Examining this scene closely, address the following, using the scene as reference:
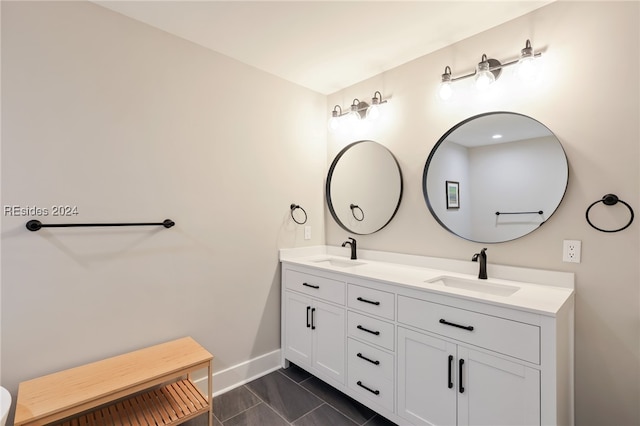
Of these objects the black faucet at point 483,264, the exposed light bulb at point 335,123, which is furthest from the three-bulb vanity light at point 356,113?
the black faucet at point 483,264

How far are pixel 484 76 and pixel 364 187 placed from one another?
1176 mm

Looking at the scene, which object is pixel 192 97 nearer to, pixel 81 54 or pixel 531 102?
pixel 81 54

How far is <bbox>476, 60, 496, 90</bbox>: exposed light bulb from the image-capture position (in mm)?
1822

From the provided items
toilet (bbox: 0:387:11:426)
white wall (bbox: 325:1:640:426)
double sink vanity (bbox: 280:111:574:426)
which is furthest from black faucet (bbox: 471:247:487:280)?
toilet (bbox: 0:387:11:426)

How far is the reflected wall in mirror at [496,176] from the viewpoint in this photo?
1.74 meters

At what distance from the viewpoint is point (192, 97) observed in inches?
82.2

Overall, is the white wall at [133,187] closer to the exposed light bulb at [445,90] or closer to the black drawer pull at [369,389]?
the black drawer pull at [369,389]

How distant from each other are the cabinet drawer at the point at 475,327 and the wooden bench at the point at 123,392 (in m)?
1.17

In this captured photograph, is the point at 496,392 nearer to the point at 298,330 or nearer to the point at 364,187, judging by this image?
the point at 298,330

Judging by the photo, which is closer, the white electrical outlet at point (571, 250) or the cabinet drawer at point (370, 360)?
the white electrical outlet at point (571, 250)

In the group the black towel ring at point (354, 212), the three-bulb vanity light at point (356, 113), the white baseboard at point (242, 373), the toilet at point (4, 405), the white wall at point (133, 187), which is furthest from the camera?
the black towel ring at point (354, 212)

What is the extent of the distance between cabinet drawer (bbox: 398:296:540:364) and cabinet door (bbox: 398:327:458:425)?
75mm

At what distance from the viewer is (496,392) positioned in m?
1.40

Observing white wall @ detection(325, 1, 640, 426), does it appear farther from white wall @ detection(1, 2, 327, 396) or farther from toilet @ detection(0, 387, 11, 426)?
toilet @ detection(0, 387, 11, 426)
